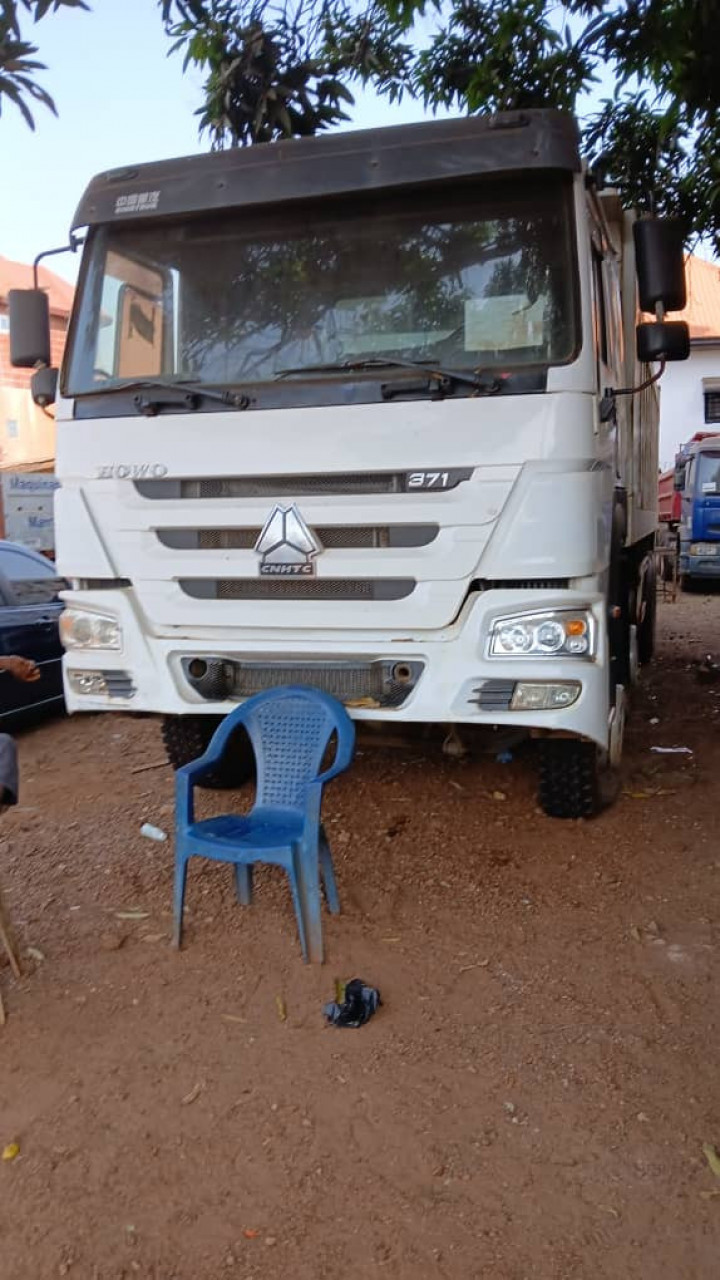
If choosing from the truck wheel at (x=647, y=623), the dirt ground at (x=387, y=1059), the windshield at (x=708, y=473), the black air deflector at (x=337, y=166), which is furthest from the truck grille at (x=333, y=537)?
the windshield at (x=708, y=473)

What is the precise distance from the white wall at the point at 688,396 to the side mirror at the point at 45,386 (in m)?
23.7

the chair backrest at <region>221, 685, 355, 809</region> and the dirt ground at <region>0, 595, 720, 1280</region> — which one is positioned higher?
the chair backrest at <region>221, 685, 355, 809</region>

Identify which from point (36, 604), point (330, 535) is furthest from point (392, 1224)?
point (36, 604)

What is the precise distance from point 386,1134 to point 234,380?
2.75 metres

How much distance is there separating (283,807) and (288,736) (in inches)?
11.0

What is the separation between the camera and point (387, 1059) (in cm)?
295

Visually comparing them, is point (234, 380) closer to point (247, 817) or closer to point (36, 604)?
point (247, 817)

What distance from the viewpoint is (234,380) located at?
3896mm

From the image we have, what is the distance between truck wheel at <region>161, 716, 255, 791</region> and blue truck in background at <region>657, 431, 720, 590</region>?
11878 mm

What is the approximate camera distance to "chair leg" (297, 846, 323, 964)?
3.38m

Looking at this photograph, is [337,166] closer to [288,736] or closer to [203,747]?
[288,736]

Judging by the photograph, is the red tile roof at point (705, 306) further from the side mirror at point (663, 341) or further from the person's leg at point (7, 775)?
the person's leg at point (7, 775)

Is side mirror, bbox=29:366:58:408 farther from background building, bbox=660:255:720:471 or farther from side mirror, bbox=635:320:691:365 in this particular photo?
background building, bbox=660:255:720:471

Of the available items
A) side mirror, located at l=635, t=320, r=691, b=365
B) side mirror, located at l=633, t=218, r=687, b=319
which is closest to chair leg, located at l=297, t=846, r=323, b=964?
side mirror, located at l=635, t=320, r=691, b=365
